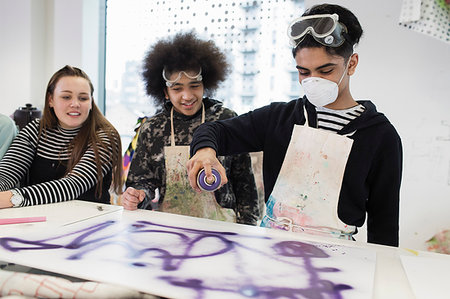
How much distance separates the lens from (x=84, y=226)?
935mm

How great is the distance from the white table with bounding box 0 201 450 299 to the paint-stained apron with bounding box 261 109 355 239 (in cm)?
14

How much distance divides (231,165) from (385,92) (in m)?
1.40

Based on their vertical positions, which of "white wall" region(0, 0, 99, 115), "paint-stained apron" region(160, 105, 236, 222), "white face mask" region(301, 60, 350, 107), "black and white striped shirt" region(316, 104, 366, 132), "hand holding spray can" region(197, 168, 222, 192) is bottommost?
"paint-stained apron" region(160, 105, 236, 222)

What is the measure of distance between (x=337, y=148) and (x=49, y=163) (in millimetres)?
1149

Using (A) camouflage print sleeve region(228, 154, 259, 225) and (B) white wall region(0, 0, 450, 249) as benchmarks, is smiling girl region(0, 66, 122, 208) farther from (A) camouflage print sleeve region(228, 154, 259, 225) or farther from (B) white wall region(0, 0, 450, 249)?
(B) white wall region(0, 0, 450, 249)

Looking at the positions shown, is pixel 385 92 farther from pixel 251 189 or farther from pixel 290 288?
pixel 290 288

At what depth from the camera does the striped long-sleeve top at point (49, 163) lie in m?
1.38

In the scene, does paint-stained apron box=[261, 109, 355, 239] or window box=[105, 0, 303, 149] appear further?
window box=[105, 0, 303, 149]

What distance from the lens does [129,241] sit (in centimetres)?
82

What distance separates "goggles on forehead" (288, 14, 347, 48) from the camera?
3.35ft

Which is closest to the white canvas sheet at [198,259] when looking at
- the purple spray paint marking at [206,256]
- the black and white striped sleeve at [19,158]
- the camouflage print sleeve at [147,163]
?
the purple spray paint marking at [206,256]

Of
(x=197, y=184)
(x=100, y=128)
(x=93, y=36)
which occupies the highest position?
(x=93, y=36)

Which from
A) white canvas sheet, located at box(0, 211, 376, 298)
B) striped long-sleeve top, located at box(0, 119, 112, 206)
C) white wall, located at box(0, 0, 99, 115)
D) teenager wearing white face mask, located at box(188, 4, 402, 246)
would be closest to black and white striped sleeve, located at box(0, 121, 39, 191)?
striped long-sleeve top, located at box(0, 119, 112, 206)

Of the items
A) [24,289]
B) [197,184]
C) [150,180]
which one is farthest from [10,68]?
[24,289]
